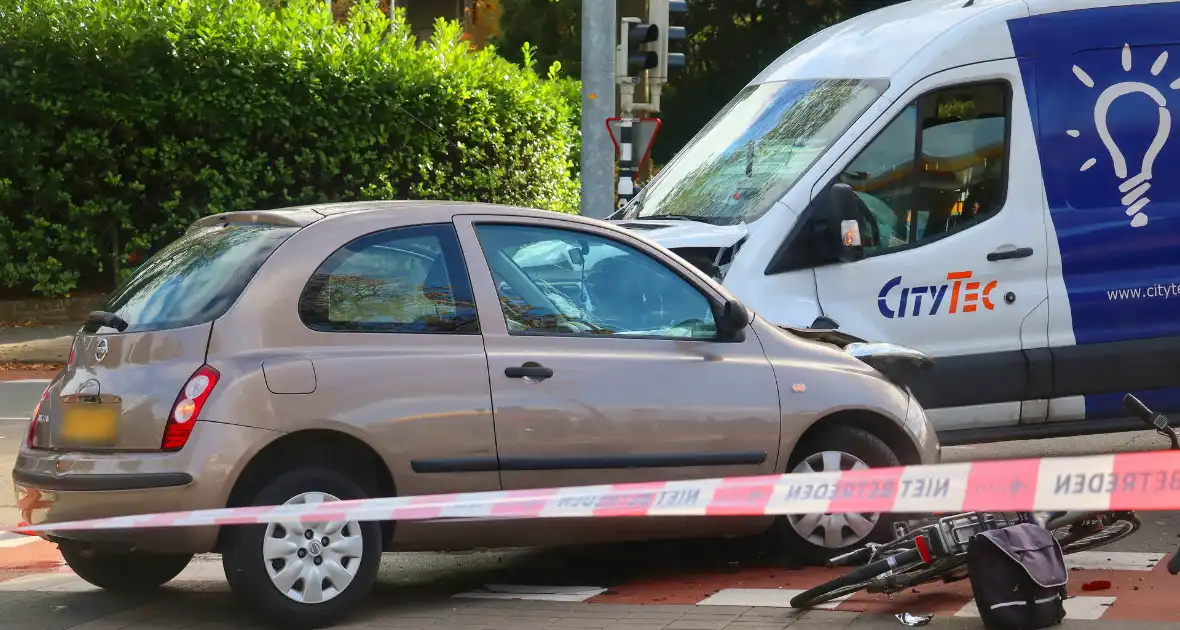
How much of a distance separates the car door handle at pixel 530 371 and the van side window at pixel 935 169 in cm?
258

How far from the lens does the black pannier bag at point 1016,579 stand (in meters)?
5.36

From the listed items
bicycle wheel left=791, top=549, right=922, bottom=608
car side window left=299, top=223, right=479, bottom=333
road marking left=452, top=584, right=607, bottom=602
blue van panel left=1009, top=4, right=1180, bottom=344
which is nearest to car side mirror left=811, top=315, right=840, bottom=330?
blue van panel left=1009, top=4, right=1180, bottom=344

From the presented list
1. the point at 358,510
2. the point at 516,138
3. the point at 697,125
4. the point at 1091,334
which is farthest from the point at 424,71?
the point at 358,510

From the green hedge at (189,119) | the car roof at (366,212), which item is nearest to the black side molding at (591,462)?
the car roof at (366,212)

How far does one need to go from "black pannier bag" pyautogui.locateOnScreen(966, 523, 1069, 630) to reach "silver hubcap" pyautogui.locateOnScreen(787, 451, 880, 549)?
42.1 inches

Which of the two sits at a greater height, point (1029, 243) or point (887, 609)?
point (1029, 243)

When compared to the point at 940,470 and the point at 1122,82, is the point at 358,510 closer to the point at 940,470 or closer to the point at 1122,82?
the point at 940,470

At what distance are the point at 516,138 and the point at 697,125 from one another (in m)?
9.64

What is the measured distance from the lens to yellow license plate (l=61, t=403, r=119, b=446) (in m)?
5.58

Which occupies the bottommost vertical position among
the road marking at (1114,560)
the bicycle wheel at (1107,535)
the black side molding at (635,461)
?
the road marking at (1114,560)

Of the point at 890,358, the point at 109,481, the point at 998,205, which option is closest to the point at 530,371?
the point at 109,481

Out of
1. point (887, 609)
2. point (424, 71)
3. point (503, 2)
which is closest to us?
point (887, 609)

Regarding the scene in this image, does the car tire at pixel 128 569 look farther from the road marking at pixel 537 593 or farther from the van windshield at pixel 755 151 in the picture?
the van windshield at pixel 755 151

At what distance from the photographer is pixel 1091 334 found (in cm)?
828
